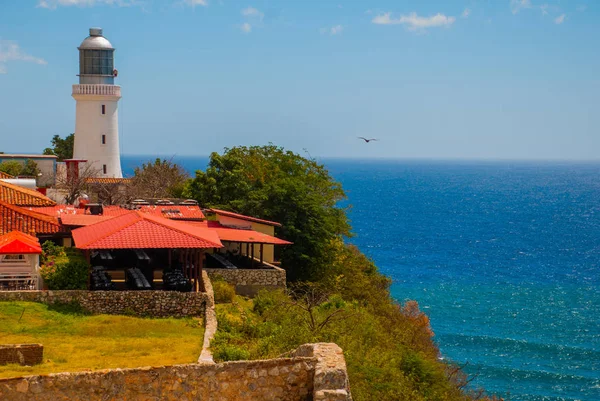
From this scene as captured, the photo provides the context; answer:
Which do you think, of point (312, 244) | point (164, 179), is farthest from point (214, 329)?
point (164, 179)

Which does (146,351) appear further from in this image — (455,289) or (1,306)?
(455,289)

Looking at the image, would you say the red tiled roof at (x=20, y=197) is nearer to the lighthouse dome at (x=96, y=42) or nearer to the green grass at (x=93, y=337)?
the green grass at (x=93, y=337)

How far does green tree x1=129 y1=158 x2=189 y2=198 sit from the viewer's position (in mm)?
55397

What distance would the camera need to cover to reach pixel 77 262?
2505 cm

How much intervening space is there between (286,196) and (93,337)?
21384 millimetres

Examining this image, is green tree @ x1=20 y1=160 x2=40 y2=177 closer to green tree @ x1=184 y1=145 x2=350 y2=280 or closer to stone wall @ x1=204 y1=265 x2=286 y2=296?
green tree @ x1=184 y1=145 x2=350 y2=280

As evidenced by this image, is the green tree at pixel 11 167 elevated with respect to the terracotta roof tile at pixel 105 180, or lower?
elevated

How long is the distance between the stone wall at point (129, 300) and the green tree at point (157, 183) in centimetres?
2771

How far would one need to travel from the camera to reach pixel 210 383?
10992mm

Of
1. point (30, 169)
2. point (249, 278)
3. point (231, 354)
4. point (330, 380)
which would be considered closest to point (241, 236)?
point (249, 278)

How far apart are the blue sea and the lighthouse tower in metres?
22.4

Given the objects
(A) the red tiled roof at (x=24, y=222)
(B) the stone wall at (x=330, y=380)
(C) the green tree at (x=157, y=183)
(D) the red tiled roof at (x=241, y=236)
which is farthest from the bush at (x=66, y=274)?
(C) the green tree at (x=157, y=183)

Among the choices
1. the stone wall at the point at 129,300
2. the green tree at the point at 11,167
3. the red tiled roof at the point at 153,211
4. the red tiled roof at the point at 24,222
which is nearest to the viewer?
the stone wall at the point at 129,300

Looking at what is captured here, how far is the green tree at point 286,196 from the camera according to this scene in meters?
39.4
